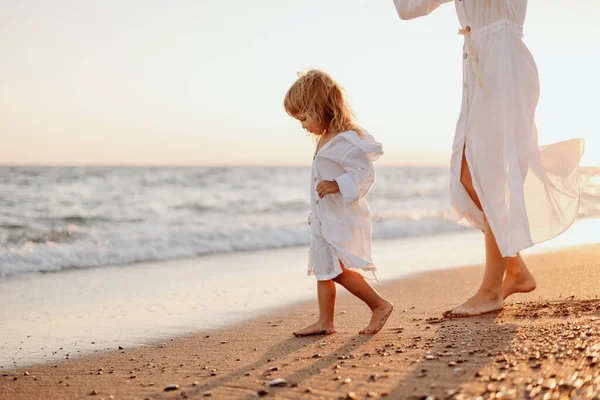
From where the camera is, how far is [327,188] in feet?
12.3

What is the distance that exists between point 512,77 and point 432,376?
6.37 feet

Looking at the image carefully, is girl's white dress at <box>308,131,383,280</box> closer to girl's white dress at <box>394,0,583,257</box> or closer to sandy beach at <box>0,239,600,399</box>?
sandy beach at <box>0,239,600,399</box>

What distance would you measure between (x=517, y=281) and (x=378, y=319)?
3.14 ft

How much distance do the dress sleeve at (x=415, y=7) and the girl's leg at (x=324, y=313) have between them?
5.25ft

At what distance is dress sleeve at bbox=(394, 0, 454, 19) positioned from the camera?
3835 millimetres

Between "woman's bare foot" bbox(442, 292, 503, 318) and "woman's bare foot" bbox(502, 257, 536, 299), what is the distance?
0.19 meters

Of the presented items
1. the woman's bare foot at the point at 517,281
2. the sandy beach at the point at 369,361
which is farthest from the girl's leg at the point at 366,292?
the woman's bare foot at the point at 517,281

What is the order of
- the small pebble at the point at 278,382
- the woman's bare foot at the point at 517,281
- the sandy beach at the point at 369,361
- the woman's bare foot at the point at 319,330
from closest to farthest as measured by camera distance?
the sandy beach at the point at 369,361, the small pebble at the point at 278,382, the woman's bare foot at the point at 319,330, the woman's bare foot at the point at 517,281

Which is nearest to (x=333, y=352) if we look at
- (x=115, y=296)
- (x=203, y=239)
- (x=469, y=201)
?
(x=469, y=201)

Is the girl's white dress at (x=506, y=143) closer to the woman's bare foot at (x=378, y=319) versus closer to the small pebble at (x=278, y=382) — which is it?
the woman's bare foot at (x=378, y=319)

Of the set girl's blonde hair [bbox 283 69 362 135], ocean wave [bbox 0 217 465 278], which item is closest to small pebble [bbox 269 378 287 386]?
girl's blonde hair [bbox 283 69 362 135]

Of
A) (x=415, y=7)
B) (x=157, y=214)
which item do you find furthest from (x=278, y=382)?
(x=157, y=214)

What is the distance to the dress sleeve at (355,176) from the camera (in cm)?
373

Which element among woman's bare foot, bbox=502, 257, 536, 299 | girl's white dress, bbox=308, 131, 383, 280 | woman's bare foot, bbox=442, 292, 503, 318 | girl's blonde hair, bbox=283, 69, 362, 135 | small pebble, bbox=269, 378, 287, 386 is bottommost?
small pebble, bbox=269, 378, 287, 386
